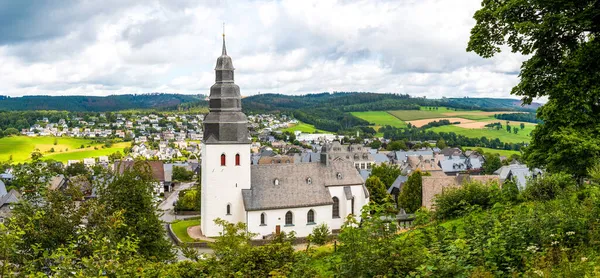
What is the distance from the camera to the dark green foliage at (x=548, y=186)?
15.0 m

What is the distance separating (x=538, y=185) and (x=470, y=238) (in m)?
6.58

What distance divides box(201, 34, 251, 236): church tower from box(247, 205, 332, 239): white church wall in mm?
902

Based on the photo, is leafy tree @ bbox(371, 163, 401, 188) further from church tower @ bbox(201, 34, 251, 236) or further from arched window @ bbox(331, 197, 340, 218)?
church tower @ bbox(201, 34, 251, 236)

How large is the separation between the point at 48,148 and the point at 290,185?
11495cm

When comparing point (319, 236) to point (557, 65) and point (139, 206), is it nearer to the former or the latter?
point (139, 206)

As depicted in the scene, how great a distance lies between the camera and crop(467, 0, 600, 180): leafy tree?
14.4 m

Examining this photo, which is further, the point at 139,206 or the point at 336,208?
the point at 336,208

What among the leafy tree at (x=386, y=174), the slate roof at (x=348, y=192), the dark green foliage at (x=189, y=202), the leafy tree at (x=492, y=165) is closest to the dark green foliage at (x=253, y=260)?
the slate roof at (x=348, y=192)

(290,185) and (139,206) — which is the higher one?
(139,206)

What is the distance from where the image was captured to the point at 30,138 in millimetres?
143000

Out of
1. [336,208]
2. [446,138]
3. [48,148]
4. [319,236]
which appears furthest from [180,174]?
[446,138]

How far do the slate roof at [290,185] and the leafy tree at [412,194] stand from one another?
8390 mm

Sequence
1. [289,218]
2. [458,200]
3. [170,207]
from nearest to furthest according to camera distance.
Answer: [458,200]
[289,218]
[170,207]

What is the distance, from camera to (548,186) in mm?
15742
